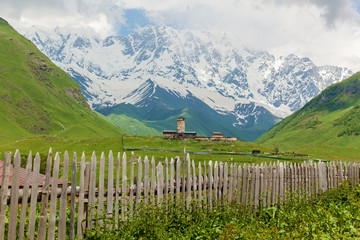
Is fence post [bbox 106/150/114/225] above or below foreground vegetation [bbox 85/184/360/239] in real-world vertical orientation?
above

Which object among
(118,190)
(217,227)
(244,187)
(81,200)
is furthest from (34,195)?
(244,187)

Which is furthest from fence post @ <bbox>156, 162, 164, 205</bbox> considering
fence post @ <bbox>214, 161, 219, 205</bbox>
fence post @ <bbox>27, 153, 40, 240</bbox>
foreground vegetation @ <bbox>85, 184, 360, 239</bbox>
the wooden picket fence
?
fence post @ <bbox>27, 153, 40, 240</bbox>

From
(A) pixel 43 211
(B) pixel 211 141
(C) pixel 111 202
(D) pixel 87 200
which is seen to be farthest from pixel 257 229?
(B) pixel 211 141

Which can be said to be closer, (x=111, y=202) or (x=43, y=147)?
(x=111, y=202)

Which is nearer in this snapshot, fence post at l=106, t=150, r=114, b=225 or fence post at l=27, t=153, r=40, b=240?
fence post at l=27, t=153, r=40, b=240

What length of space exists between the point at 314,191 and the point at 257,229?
33.2 ft

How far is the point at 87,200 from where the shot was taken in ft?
32.4

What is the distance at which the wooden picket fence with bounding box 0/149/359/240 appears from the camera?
8.86 m

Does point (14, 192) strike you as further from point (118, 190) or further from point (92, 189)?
point (118, 190)

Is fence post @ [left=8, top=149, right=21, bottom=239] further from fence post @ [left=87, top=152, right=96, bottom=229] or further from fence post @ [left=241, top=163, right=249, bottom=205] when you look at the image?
fence post @ [left=241, top=163, right=249, bottom=205]

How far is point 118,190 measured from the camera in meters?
10.5

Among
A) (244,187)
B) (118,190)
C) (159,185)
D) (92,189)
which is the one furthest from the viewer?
(244,187)

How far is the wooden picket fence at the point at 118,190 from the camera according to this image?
8859 millimetres

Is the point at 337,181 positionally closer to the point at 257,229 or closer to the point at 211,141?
the point at 257,229
